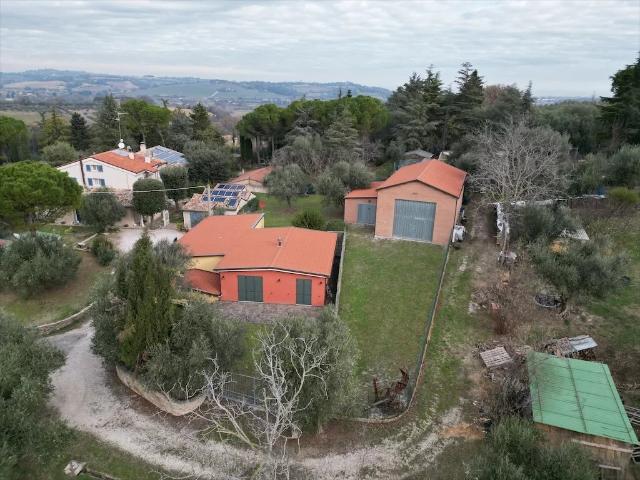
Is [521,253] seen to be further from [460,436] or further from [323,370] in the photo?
[323,370]

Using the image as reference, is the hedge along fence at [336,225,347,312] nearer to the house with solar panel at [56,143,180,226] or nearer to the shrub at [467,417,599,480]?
the shrub at [467,417,599,480]

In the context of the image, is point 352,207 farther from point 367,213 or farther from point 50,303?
point 50,303

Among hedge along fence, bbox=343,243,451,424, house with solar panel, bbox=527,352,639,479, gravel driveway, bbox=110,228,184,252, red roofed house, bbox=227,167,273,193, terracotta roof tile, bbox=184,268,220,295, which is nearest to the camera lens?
house with solar panel, bbox=527,352,639,479

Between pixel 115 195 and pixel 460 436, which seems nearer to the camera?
pixel 460 436

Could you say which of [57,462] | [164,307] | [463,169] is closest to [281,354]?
[164,307]

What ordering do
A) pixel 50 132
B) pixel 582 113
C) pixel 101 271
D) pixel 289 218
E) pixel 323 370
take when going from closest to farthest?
pixel 323 370
pixel 101 271
pixel 289 218
pixel 582 113
pixel 50 132

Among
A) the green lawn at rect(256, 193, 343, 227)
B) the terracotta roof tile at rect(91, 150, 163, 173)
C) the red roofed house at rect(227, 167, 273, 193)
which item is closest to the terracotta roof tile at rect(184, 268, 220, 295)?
the green lawn at rect(256, 193, 343, 227)
